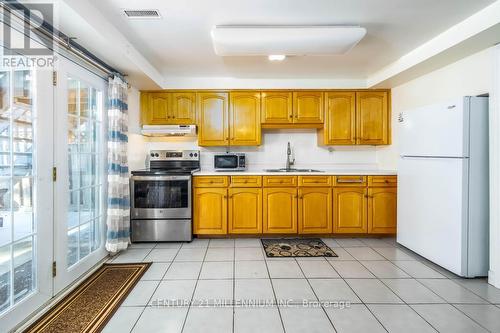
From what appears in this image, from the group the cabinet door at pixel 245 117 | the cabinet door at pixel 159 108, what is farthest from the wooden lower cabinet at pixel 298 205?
the cabinet door at pixel 159 108

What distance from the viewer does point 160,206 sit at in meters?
3.40

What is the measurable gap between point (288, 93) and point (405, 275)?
2657mm

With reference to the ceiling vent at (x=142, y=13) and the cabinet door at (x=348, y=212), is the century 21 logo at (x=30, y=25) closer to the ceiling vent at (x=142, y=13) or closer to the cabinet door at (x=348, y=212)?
the ceiling vent at (x=142, y=13)

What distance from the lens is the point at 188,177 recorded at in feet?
11.3

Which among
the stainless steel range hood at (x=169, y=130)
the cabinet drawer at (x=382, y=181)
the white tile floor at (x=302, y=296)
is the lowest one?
the white tile floor at (x=302, y=296)

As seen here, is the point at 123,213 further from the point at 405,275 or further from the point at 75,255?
the point at 405,275

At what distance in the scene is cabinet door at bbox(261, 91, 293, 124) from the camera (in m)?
3.82

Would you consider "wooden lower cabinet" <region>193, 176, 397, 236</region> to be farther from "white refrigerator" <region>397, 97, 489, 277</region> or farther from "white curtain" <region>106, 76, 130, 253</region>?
"white curtain" <region>106, 76, 130, 253</region>

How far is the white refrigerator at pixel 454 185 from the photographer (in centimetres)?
234

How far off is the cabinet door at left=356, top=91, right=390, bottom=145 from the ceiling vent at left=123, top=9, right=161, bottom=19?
292cm

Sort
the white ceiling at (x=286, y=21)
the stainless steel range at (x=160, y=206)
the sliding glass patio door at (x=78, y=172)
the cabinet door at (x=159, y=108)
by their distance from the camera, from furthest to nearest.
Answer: the cabinet door at (x=159, y=108)
the stainless steel range at (x=160, y=206)
the sliding glass patio door at (x=78, y=172)
the white ceiling at (x=286, y=21)

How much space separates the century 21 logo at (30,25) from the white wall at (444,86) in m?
3.51

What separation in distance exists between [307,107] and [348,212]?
1592 mm

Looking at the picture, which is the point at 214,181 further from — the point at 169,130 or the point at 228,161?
the point at 169,130
